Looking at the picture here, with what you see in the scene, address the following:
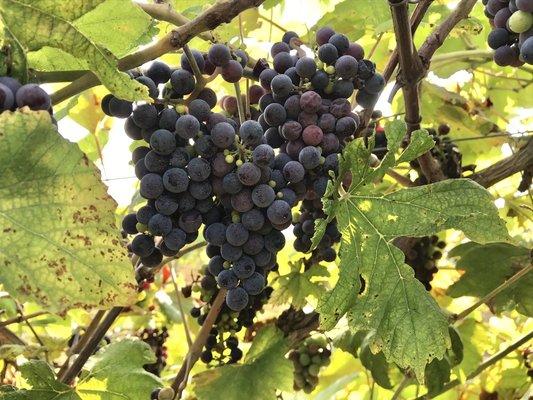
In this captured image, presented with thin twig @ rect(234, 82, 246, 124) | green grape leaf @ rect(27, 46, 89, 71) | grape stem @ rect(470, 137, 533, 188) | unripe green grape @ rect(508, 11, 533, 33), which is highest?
green grape leaf @ rect(27, 46, 89, 71)

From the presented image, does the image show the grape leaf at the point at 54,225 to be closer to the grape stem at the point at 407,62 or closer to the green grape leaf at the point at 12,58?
the green grape leaf at the point at 12,58

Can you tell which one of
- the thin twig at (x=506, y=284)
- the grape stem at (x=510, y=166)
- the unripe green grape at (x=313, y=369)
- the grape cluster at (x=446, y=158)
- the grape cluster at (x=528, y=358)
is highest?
the grape cluster at (x=446, y=158)

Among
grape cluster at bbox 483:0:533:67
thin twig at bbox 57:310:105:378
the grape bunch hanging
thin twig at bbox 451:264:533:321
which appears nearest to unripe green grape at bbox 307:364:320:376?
thin twig at bbox 451:264:533:321

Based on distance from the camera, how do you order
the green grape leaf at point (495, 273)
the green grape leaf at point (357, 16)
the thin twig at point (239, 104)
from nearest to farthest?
the thin twig at point (239, 104) < the green grape leaf at point (495, 273) < the green grape leaf at point (357, 16)

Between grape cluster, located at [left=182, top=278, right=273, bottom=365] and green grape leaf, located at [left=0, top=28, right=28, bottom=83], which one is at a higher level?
green grape leaf, located at [left=0, top=28, right=28, bottom=83]

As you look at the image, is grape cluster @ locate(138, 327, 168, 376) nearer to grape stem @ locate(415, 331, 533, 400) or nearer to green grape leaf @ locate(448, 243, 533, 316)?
grape stem @ locate(415, 331, 533, 400)

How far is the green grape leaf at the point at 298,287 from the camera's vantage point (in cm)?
186

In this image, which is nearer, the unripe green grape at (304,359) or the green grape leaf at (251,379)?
the green grape leaf at (251,379)

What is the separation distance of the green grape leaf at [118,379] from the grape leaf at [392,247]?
0.56m

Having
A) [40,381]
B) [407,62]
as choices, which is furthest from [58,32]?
[40,381]

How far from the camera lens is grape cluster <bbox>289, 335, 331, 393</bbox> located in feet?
7.04

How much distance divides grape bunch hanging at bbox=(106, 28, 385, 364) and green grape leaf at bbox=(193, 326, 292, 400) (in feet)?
1.49

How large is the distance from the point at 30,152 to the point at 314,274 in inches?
40.4

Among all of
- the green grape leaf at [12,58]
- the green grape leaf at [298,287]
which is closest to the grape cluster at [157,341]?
the green grape leaf at [298,287]
